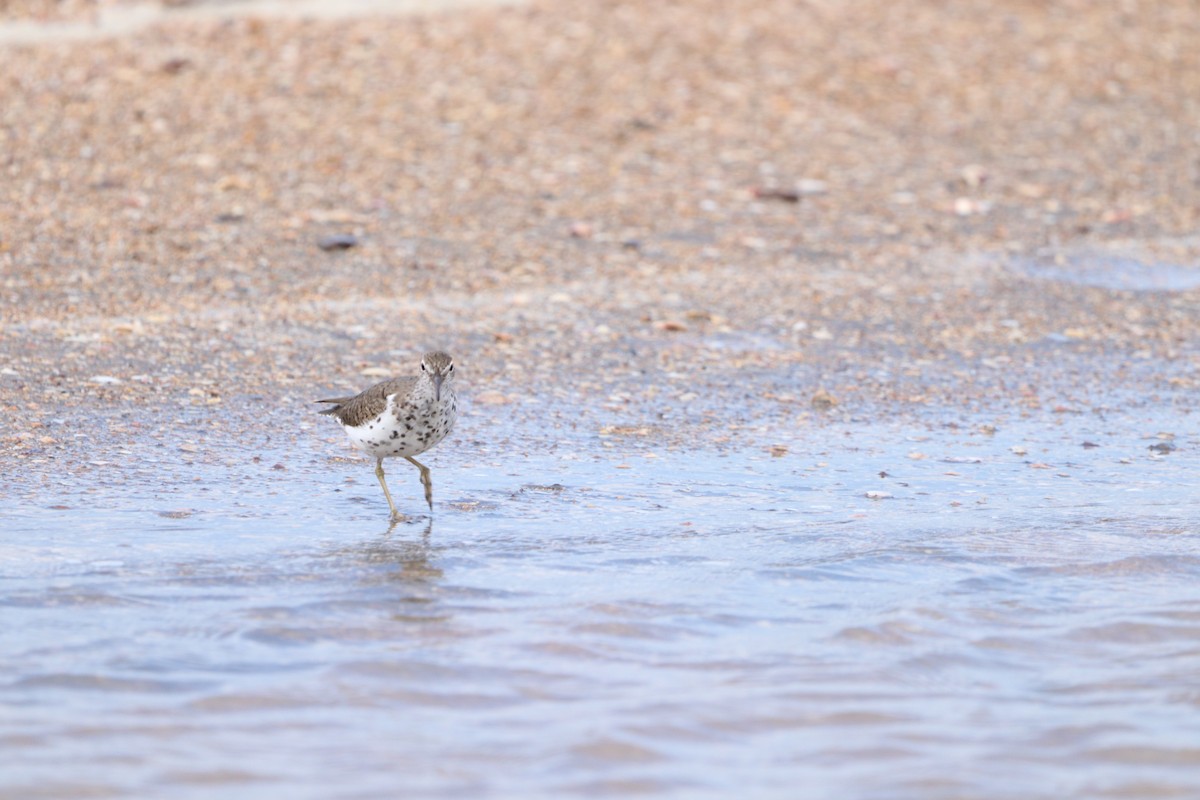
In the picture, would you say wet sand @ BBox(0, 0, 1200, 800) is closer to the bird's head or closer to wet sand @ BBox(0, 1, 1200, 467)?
wet sand @ BBox(0, 1, 1200, 467)

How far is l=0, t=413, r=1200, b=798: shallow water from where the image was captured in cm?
509

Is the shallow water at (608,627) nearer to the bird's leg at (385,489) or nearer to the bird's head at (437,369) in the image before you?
the bird's leg at (385,489)

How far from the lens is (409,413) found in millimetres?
6949

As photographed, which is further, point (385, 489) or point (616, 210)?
point (616, 210)

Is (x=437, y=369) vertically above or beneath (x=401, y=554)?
above

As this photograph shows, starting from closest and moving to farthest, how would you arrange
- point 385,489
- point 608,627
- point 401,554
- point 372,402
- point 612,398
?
point 608,627, point 401,554, point 372,402, point 385,489, point 612,398

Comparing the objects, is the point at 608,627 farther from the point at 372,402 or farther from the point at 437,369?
the point at 372,402

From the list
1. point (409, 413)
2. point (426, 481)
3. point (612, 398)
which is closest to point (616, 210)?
point (612, 398)

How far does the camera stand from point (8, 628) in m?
5.77

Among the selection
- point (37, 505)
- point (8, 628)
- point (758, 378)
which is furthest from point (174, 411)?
point (758, 378)

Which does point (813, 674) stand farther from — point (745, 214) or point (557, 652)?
point (745, 214)

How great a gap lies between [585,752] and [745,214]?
7.80m

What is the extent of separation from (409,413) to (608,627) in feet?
4.74

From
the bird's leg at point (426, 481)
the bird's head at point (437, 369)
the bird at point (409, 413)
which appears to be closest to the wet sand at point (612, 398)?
the bird's leg at point (426, 481)
